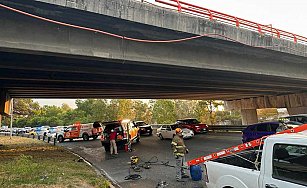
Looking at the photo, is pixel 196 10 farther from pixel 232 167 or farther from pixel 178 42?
pixel 232 167

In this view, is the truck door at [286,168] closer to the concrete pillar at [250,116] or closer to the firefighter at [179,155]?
the firefighter at [179,155]

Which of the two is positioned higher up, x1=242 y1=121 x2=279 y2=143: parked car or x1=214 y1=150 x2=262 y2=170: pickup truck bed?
x1=214 y1=150 x2=262 y2=170: pickup truck bed

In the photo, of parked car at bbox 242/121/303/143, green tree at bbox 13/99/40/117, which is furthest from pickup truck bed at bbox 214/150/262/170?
green tree at bbox 13/99/40/117

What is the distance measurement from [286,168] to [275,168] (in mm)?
165

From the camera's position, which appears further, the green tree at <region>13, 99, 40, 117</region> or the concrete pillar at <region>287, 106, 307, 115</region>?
the green tree at <region>13, 99, 40, 117</region>

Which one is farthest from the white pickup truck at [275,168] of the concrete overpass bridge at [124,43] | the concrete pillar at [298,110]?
the concrete pillar at [298,110]

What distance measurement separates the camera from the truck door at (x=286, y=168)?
11.1ft

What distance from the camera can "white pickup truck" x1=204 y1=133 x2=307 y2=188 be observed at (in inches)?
135

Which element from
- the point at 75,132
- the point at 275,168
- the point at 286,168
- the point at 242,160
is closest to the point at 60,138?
the point at 75,132

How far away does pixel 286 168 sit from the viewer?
3.57 meters

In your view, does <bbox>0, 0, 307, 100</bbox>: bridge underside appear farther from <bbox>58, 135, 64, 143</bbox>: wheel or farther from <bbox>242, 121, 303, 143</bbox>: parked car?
<bbox>58, 135, 64, 143</bbox>: wheel

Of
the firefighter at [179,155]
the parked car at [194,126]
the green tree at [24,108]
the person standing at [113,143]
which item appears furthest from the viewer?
the green tree at [24,108]

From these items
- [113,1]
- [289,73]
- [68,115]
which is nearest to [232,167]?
[113,1]

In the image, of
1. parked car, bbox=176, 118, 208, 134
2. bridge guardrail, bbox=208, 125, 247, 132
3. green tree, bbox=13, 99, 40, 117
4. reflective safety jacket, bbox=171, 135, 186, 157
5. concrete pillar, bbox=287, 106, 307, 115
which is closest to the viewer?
reflective safety jacket, bbox=171, 135, 186, 157
